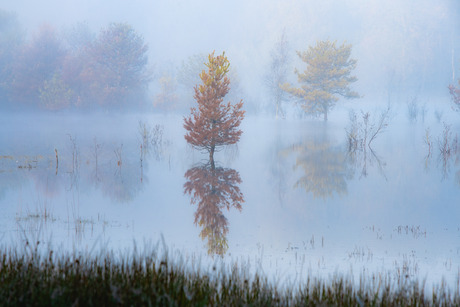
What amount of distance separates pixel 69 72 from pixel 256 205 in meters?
44.7

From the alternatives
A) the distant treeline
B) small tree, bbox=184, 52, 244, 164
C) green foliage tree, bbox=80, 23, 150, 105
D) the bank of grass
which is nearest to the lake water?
the bank of grass

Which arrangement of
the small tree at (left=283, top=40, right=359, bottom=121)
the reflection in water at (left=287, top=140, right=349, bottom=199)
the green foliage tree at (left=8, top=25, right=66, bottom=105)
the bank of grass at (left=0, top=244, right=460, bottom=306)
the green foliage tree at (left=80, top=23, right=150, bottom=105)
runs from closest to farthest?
the bank of grass at (left=0, top=244, right=460, bottom=306)
the reflection in water at (left=287, top=140, right=349, bottom=199)
the small tree at (left=283, top=40, right=359, bottom=121)
the green foliage tree at (left=8, top=25, right=66, bottom=105)
the green foliage tree at (left=80, top=23, right=150, bottom=105)

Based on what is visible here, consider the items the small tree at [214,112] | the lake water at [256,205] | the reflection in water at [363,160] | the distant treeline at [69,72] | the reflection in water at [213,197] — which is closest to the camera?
the lake water at [256,205]

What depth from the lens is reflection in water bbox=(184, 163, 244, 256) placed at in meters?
11.5

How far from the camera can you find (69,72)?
55.4 m

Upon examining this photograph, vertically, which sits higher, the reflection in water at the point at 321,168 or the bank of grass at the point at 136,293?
the reflection in water at the point at 321,168

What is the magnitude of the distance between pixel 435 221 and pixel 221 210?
5715 millimetres

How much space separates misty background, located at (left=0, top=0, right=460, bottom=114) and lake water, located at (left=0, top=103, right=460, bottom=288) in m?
40.1

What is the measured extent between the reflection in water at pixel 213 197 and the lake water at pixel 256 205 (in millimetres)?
50

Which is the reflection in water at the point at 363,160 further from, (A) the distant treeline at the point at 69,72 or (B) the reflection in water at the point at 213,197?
(A) the distant treeline at the point at 69,72

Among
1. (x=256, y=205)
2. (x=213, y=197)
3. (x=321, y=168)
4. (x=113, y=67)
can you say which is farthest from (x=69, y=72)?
(x=256, y=205)

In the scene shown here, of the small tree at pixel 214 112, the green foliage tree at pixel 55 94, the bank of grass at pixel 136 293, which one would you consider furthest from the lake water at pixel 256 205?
the green foliage tree at pixel 55 94

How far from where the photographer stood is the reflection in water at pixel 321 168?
18891 mm

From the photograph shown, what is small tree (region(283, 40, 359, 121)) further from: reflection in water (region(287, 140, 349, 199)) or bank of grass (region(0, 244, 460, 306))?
bank of grass (region(0, 244, 460, 306))
